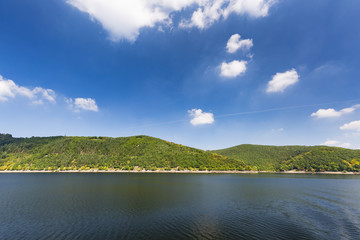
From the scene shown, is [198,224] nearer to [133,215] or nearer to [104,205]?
[133,215]

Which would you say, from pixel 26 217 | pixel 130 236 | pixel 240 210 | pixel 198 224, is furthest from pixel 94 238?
pixel 240 210

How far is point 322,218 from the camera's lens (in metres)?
33.8

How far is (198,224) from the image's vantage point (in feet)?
96.2

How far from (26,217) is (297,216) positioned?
187 ft

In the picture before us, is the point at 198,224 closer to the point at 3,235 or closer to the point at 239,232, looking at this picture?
the point at 239,232

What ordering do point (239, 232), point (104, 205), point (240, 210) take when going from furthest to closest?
point (104, 205) < point (240, 210) < point (239, 232)

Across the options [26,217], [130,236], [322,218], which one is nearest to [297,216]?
[322,218]

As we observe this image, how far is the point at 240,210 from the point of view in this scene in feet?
128

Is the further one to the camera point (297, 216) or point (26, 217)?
point (297, 216)

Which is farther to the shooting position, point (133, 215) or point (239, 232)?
point (133, 215)

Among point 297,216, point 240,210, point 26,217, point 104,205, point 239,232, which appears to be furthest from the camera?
point 104,205

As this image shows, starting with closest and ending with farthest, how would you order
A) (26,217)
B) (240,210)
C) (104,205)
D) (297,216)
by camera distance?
(26,217)
(297,216)
(240,210)
(104,205)

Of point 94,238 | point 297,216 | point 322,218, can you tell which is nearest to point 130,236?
point 94,238

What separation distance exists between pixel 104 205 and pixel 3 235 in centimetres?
1992
